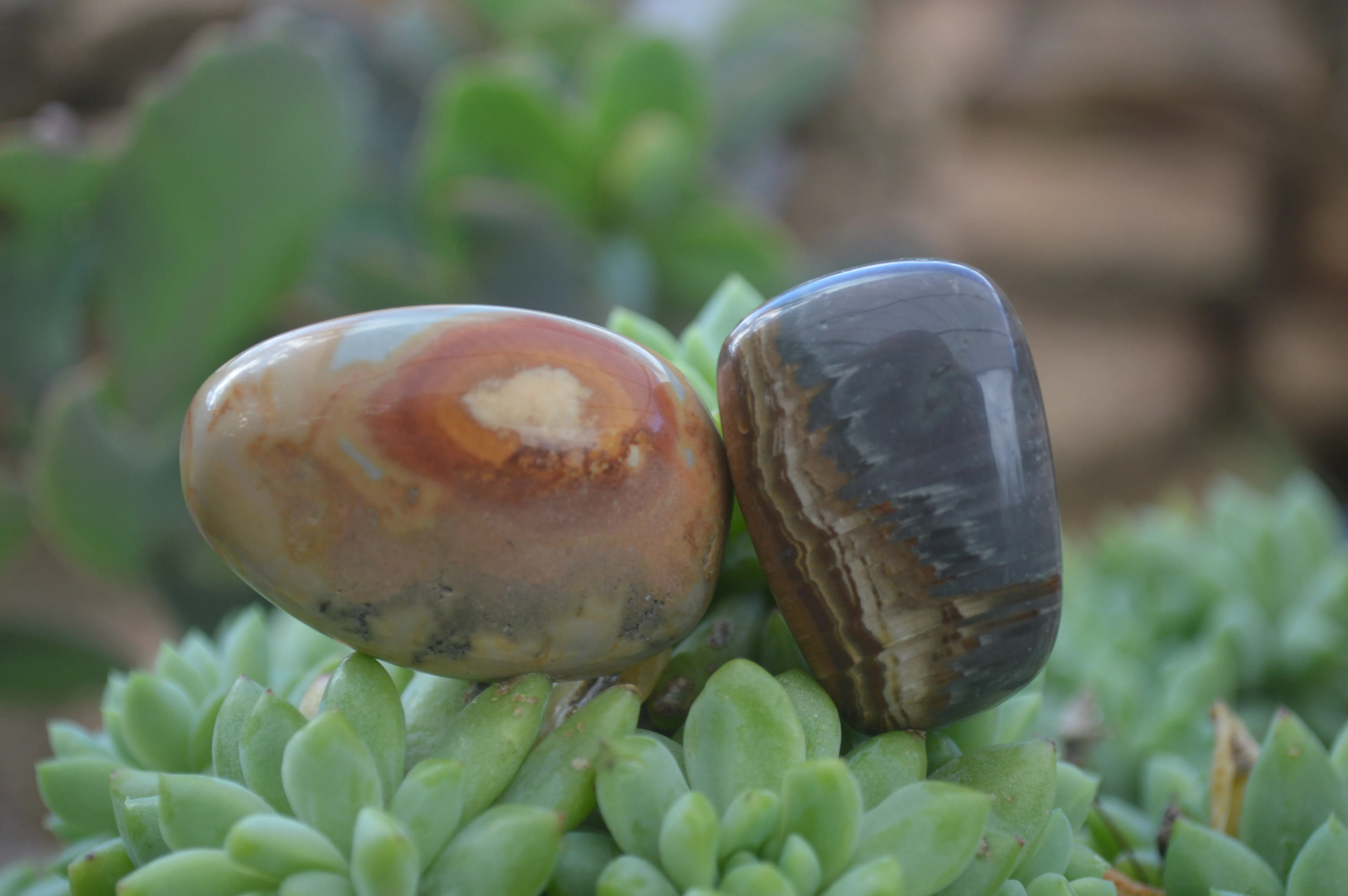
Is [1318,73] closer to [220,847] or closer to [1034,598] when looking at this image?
[1034,598]

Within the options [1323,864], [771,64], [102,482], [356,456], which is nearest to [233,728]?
[356,456]

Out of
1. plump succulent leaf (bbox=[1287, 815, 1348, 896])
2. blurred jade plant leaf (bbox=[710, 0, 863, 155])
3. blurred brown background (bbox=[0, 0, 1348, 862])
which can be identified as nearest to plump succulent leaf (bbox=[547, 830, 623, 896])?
plump succulent leaf (bbox=[1287, 815, 1348, 896])

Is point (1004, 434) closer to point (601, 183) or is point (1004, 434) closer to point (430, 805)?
point (430, 805)

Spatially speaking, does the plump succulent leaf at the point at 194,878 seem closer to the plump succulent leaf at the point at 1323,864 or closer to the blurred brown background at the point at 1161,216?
the plump succulent leaf at the point at 1323,864

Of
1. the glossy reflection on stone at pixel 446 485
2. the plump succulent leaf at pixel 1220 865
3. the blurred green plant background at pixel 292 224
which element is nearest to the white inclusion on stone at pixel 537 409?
the glossy reflection on stone at pixel 446 485

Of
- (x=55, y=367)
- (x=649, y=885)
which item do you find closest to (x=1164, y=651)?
(x=649, y=885)

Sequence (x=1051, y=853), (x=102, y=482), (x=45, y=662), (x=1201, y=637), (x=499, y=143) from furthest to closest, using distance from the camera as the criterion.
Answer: (x=499, y=143) < (x=45, y=662) < (x=102, y=482) < (x=1201, y=637) < (x=1051, y=853)
